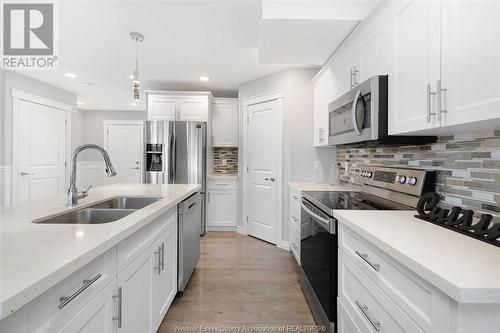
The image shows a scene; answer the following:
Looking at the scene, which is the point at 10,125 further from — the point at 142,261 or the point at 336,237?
the point at 336,237

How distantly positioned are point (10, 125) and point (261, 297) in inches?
166

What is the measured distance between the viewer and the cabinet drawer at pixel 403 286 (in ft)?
2.36

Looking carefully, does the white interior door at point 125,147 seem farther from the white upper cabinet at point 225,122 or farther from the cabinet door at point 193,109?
the white upper cabinet at point 225,122

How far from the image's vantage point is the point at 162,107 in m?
4.21

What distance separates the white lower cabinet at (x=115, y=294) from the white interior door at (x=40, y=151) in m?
3.57

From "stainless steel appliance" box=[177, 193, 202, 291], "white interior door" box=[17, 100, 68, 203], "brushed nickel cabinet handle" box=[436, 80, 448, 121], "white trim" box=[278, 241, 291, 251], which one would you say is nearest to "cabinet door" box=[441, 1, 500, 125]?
"brushed nickel cabinet handle" box=[436, 80, 448, 121]

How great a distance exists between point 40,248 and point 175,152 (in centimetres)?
318

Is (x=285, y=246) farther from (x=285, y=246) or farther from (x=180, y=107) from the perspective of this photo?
(x=180, y=107)

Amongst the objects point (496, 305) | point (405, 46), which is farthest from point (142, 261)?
point (405, 46)

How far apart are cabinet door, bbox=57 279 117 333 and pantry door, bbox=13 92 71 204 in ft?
11.6

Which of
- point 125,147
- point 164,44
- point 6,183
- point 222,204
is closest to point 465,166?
point 164,44

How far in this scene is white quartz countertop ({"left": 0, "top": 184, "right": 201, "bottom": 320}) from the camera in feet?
1.95

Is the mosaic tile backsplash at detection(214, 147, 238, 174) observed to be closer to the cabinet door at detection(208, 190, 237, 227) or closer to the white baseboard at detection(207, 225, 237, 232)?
the cabinet door at detection(208, 190, 237, 227)

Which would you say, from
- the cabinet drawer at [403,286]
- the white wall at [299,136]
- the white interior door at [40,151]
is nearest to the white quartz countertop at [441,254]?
the cabinet drawer at [403,286]
